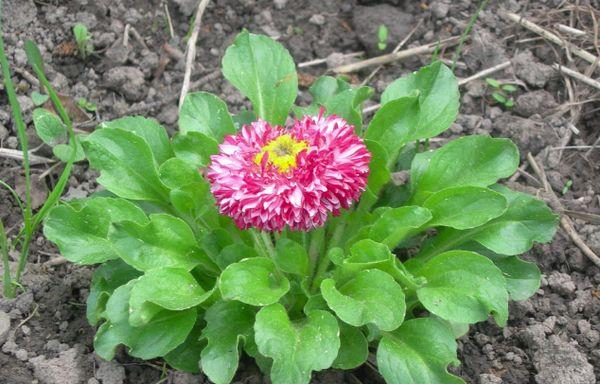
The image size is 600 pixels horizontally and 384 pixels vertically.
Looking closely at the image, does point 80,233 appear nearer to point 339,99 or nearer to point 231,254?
point 231,254

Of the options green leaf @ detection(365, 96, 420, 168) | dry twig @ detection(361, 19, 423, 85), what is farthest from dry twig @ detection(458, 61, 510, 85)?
green leaf @ detection(365, 96, 420, 168)

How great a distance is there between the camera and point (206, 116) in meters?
3.38

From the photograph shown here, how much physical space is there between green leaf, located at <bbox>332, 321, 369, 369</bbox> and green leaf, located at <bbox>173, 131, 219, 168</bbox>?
0.88m

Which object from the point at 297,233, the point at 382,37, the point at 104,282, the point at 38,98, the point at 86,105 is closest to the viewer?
the point at 104,282

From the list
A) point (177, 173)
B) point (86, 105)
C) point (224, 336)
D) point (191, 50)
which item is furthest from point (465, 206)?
point (86, 105)

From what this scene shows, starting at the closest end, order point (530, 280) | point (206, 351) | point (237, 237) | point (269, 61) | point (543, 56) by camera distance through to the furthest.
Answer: point (206, 351) < point (530, 280) < point (237, 237) < point (269, 61) < point (543, 56)

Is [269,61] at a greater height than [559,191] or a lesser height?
greater

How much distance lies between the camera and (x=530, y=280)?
3.03 meters

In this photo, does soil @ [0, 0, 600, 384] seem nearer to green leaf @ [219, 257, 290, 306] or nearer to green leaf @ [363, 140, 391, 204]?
green leaf @ [219, 257, 290, 306]

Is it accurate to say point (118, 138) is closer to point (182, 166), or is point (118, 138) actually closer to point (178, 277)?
point (182, 166)

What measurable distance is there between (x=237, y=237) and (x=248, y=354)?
536 millimetres

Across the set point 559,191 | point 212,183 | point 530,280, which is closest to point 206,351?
point 212,183

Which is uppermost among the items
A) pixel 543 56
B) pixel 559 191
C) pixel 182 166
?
pixel 182 166

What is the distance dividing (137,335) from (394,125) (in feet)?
4.35
